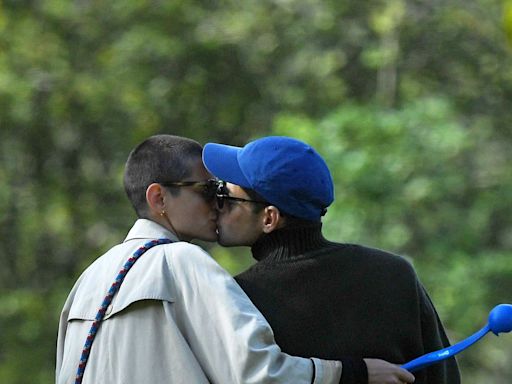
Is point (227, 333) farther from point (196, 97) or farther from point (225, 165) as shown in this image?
point (196, 97)

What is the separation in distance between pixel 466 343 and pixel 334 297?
30 centimetres

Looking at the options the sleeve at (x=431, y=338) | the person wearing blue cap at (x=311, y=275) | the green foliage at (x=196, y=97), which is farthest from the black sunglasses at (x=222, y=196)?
the green foliage at (x=196, y=97)

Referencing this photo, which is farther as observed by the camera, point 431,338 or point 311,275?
point 431,338

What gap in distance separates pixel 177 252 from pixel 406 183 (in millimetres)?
6024

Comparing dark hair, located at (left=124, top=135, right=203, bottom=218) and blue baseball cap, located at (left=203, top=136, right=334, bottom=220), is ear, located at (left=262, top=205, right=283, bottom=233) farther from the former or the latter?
dark hair, located at (left=124, top=135, right=203, bottom=218)

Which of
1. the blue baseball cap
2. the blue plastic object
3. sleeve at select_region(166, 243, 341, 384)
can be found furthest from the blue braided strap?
the blue plastic object

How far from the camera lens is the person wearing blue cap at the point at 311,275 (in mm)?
2855

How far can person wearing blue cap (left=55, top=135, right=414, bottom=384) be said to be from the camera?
2.74m

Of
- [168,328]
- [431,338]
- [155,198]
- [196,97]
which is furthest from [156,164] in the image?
[196,97]

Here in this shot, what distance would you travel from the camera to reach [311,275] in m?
2.88

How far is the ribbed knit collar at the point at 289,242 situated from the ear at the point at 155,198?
0.93 ft

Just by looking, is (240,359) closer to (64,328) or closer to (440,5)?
(64,328)

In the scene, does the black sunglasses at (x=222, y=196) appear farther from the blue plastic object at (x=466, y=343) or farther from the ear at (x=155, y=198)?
the blue plastic object at (x=466, y=343)

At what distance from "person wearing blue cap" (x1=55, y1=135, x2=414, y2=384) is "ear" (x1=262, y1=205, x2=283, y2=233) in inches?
5.9
